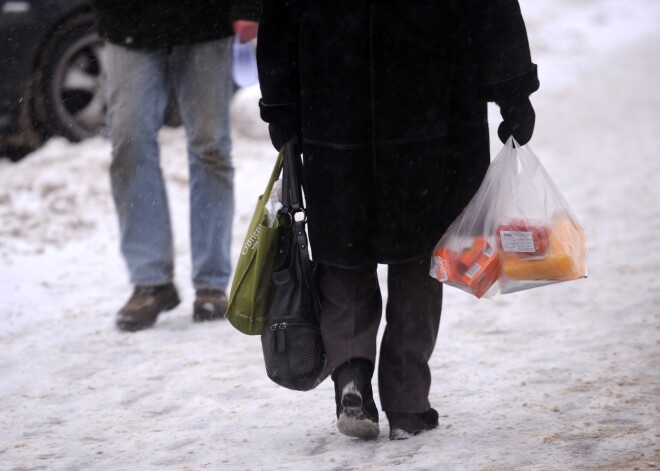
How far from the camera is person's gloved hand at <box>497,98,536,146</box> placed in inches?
109

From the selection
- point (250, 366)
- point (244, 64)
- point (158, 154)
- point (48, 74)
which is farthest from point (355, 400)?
point (48, 74)

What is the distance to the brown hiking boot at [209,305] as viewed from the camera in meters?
4.43

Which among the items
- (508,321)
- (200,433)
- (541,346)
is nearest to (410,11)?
(200,433)

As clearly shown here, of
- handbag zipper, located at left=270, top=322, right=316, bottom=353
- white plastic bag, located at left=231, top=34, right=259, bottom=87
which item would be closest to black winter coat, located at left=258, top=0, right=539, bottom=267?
handbag zipper, located at left=270, top=322, right=316, bottom=353

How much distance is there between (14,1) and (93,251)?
2019 millimetres

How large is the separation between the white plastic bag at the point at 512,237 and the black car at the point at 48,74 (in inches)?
182

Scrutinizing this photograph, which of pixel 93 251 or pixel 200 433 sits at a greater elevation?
pixel 93 251

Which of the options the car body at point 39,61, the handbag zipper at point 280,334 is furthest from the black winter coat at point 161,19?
the car body at point 39,61

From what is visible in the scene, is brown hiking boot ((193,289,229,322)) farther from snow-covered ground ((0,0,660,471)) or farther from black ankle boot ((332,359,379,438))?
black ankle boot ((332,359,379,438))

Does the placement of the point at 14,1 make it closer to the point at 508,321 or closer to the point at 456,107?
the point at 508,321

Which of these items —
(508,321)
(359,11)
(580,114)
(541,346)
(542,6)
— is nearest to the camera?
(359,11)

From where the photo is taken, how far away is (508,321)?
Answer: 434 centimetres

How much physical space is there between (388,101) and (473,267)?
52 cm

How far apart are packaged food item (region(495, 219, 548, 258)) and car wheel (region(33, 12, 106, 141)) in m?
4.78
